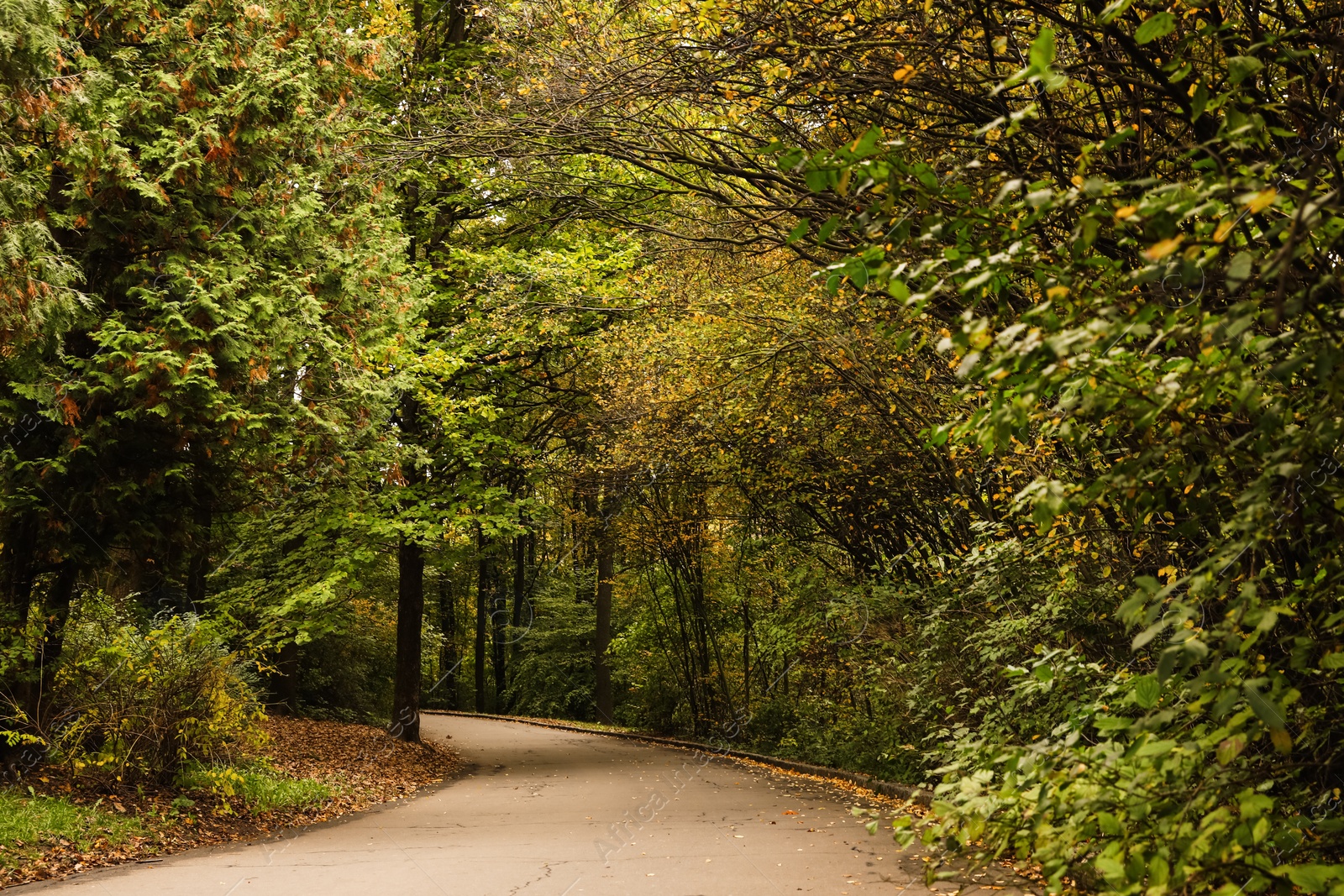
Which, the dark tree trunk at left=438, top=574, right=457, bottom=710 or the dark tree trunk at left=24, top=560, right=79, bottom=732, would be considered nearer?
the dark tree trunk at left=24, top=560, right=79, bottom=732

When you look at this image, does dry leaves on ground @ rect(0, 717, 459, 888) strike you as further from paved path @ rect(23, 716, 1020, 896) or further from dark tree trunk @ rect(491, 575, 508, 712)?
dark tree trunk @ rect(491, 575, 508, 712)

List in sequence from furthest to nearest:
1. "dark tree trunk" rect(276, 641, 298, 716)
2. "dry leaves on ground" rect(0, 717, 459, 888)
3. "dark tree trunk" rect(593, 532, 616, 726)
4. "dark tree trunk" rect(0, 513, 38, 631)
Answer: "dark tree trunk" rect(593, 532, 616, 726), "dark tree trunk" rect(276, 641, 298, 716), "dark tree trunk" rect(0, 513, 38, 631), "dry leaves on ground" rect(0, 717, 459, 888)

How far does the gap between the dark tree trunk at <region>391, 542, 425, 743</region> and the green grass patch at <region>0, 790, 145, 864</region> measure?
25.6ft

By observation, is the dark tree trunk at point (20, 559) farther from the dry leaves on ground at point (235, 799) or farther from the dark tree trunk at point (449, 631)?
the dark tree trunk at point (449, 631)

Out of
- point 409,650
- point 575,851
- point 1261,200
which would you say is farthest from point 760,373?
point 1261,200

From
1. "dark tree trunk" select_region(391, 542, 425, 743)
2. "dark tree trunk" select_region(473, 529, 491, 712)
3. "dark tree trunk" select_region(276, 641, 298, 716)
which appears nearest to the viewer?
"dark tree trunk" select_region(391, 542, 425, 743)

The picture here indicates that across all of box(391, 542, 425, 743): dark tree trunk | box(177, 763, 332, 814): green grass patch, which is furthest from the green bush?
box(391, 542, 425, 743): dark tree trunk

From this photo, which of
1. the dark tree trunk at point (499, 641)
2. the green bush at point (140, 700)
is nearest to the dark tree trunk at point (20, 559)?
the green bush at point (140, 700)

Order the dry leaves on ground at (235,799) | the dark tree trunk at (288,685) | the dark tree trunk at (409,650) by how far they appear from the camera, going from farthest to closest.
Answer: the dark tree trunk at (288,685) < the dark tree trunk at (409,650) < the dry leaves on ground at (235,799)

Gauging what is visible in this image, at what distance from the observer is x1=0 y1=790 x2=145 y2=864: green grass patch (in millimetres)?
7914

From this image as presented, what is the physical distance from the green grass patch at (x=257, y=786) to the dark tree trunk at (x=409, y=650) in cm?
462

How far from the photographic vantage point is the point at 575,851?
8.67 meters

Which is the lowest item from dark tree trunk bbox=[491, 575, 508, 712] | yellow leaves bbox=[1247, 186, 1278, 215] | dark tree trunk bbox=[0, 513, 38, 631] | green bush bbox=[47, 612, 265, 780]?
dark tree trunk bbox=[491, 575, 508, 712]

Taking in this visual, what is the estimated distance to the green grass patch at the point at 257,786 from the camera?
10211 millimetres
